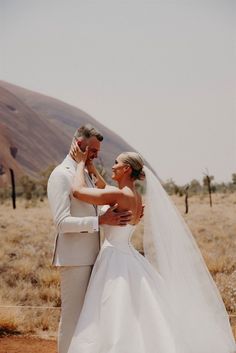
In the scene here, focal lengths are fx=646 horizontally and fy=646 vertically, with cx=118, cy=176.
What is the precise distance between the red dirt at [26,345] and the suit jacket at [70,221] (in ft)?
6.81

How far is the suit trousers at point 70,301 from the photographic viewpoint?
329cm

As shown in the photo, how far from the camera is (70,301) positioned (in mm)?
3293

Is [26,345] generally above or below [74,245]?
below

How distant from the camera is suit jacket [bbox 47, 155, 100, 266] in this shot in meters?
3.17

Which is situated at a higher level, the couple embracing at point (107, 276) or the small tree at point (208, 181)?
the small tree at point (208, 181)

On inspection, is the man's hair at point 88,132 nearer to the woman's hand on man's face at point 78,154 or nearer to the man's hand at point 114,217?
the woman's hand on man's face at point 78,154

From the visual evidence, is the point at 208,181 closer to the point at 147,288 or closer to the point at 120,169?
the point at 120,169

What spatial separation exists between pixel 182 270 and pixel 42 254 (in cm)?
306

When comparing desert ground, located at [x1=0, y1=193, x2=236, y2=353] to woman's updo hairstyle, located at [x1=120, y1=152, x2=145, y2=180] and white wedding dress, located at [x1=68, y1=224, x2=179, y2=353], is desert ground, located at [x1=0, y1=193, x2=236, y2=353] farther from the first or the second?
woman's updo hairstyle, located at [x1=120, y1=152, x2=145, y2=180]

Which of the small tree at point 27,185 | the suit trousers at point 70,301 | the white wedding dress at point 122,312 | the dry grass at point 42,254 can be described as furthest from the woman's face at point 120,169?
the small tree at point 27,185

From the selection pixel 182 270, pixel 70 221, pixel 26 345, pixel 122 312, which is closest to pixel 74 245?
pixel 70 221

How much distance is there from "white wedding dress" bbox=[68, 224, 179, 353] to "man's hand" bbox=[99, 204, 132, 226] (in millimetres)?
180

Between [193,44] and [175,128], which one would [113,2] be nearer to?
[193,44]

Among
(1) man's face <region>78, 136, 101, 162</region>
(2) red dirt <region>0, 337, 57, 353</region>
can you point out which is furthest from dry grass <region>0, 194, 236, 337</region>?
(1) man's face <region>78, 136, 101, 162</region>
